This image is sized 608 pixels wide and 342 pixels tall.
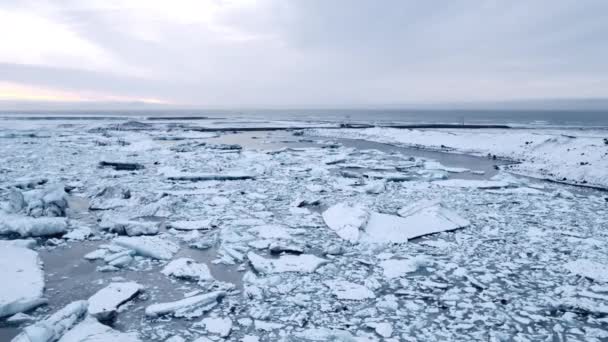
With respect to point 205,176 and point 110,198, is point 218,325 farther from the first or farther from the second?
point 205,176

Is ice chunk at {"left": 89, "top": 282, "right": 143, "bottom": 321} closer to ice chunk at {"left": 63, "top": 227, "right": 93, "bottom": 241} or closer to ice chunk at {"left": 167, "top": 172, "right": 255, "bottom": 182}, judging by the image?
ice chunk at {"left": 63, "top": 227, "right": 93, "bottom": 241}

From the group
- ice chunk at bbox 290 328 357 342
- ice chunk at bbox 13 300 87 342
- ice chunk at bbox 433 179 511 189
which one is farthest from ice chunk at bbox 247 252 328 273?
ice chunk at bbox 433 179 511 189

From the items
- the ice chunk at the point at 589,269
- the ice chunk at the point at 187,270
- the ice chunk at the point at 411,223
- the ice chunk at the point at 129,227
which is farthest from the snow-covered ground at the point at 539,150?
the ice chunk at the point at 129,227

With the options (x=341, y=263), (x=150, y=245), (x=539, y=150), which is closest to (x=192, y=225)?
(x=150, y=245)

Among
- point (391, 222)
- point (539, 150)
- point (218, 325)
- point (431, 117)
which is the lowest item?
point (218, 325)

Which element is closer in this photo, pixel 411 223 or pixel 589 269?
pixel 589 269

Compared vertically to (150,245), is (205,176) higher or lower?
higher
